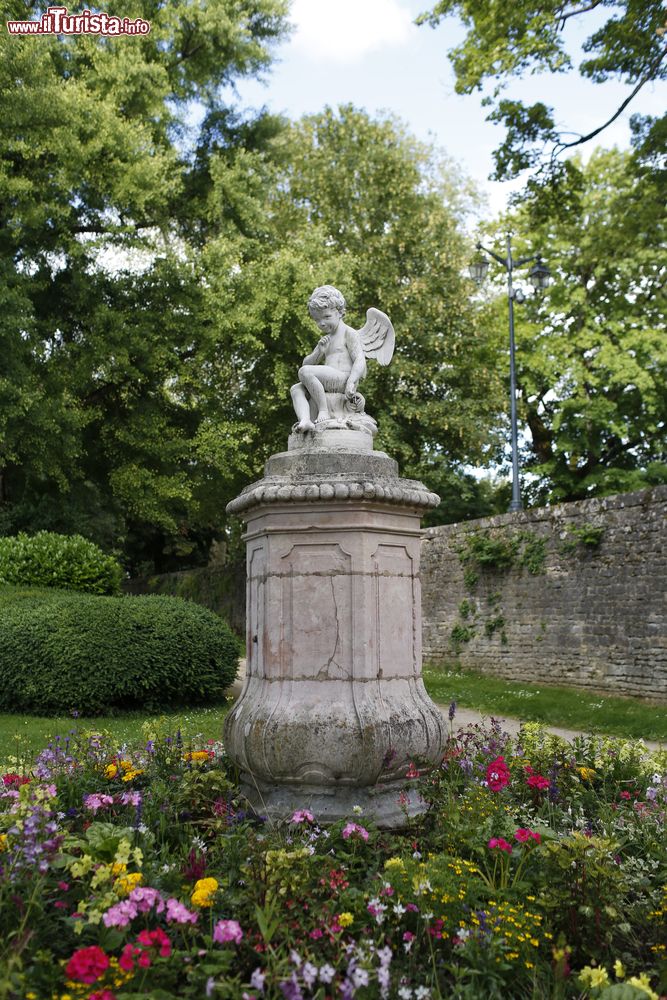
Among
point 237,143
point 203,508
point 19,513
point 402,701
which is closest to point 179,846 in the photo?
point 402,701

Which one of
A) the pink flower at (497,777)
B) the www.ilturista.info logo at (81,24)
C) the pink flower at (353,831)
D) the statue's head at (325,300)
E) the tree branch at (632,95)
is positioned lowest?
the pink flower at (353,831)

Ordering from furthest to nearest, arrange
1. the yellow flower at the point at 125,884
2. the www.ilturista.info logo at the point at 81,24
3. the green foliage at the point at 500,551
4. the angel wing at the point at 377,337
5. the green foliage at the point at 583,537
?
the www.ilturista.info logo at the point at 81,24 < the green foliage at the point at 500,551 < the green foliage at the point at 583,537 < the angel wing at the point at 377,337 < the yellow flower at the point at 125,884

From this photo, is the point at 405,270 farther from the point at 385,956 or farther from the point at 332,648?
the point at 385,956

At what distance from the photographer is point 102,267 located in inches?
651

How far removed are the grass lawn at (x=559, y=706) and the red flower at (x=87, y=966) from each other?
21.3ft

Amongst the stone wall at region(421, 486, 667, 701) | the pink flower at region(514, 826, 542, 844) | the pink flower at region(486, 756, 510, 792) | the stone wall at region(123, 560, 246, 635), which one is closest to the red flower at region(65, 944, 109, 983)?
the pink flower at region(514, 826, 542, 844)

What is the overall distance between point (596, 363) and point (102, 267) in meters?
12.4

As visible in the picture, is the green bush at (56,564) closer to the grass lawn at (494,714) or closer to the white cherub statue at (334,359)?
the grass lawn at (494,714)

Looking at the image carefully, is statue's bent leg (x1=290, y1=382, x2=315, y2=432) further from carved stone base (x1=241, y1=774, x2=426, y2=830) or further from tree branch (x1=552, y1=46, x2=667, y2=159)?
tree branch (x1=552, y1=46, x2=667, y2=159)

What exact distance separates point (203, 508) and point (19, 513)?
507 centimetres

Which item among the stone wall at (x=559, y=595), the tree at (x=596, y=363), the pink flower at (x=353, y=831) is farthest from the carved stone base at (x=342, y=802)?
the tree at (x=596, y=363)

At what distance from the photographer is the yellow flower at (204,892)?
294 cm

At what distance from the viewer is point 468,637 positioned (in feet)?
49.2

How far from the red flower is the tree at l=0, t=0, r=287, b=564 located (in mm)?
11927
